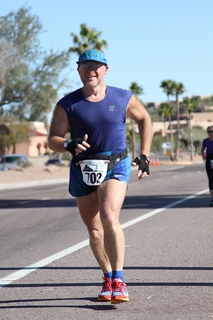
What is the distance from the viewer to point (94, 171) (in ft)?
23.0

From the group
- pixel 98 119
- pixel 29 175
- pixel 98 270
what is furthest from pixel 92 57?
pixel 29 175

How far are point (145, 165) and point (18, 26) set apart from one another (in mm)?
35801

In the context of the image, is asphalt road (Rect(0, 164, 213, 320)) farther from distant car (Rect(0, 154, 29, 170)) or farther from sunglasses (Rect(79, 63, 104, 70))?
distant car (Rect(0, 154, 29, 170))

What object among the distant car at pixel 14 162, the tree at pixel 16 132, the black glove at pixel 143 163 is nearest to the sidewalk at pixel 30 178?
the distant car at pixel 14 162

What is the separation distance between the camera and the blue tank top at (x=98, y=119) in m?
7.03

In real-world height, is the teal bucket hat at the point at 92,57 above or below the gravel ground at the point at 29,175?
above

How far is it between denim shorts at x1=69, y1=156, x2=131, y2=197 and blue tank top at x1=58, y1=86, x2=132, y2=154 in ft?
0.50

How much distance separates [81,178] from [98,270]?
214 centimetres

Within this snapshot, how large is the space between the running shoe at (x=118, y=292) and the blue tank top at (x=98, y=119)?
1.13 meters

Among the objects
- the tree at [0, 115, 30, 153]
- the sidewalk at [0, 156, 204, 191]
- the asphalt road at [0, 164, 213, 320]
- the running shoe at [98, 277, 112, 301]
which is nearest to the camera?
the asphalt road at [0, 164, 213, 320]

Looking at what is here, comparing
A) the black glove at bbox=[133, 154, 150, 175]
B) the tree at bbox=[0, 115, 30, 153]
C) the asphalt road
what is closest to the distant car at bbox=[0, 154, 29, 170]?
the asphalt road

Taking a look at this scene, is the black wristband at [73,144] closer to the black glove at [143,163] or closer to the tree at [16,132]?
the black glove at [143,163]

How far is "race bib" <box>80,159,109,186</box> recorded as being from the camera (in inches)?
277

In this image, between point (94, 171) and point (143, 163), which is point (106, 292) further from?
point (143, 163)
